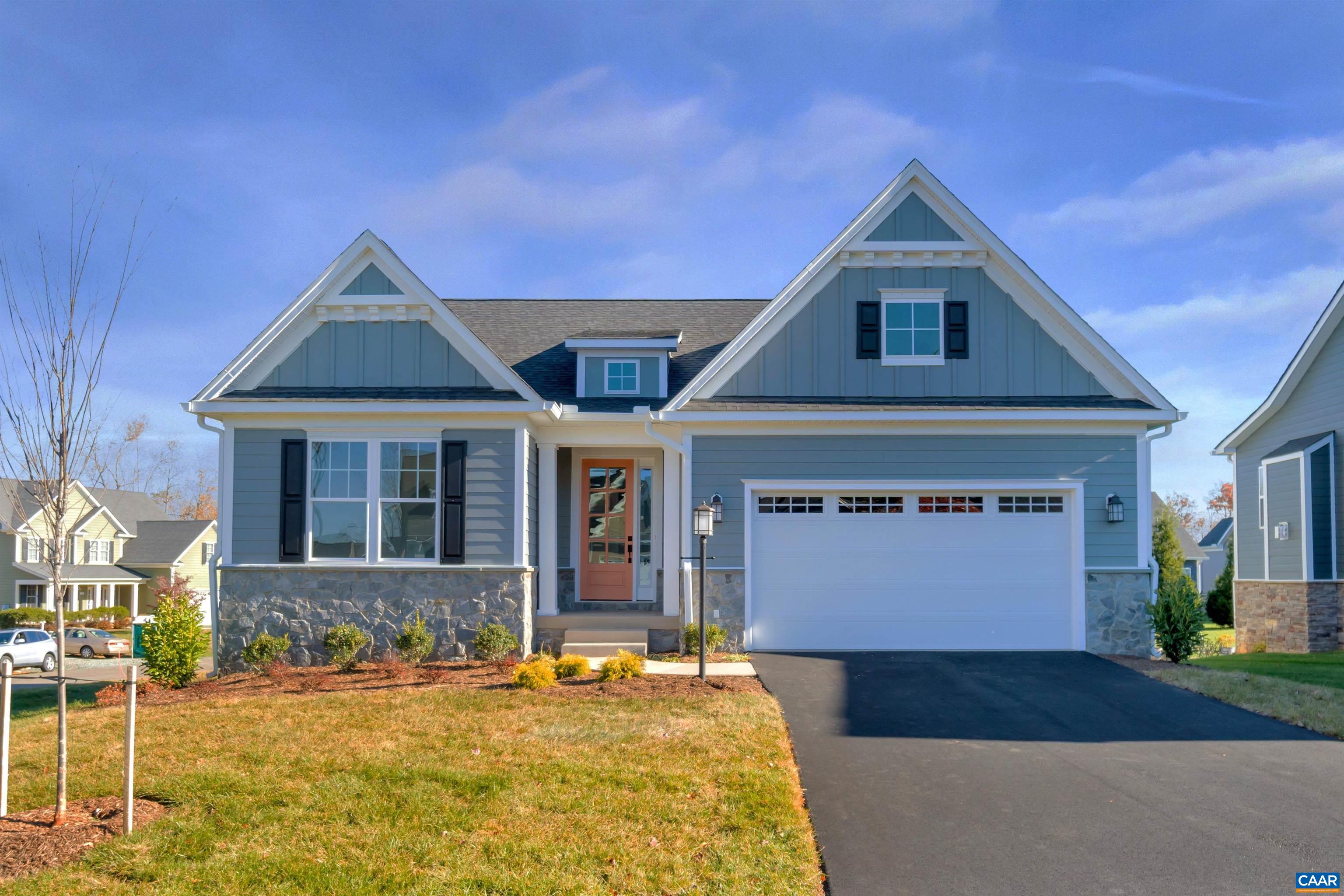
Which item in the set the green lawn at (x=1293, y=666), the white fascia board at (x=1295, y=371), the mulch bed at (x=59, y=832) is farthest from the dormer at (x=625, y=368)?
the white fascia board at (x=1295, y=371)

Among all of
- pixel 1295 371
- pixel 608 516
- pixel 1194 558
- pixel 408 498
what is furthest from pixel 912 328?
pixel 1194 558

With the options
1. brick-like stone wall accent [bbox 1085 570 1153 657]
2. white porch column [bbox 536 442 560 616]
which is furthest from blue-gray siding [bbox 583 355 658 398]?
brick-like stone wall accent [bbox 1085 570 1153 657]

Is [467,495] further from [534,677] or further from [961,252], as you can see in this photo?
[961,252]

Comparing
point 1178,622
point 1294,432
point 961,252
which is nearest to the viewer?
point 1178,622

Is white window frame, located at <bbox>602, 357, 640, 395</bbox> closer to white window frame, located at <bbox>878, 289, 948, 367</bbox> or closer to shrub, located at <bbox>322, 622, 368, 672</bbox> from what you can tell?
white window frame, located at <bbox>878, 289, 948, 367</bbox>

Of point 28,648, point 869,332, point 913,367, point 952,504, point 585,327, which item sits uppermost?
point 585,327

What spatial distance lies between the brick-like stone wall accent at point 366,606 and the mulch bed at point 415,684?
43 centimetres

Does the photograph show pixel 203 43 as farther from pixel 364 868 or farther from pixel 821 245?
pixel 364 868

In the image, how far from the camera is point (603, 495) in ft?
45.3

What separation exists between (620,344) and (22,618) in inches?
1214

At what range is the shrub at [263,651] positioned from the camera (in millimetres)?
10797

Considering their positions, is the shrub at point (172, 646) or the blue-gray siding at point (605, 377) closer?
the shrub at point (172, 646)

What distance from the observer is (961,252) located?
474 inches

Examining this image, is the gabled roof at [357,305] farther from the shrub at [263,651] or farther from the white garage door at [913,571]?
the white garage door at [913,571]
